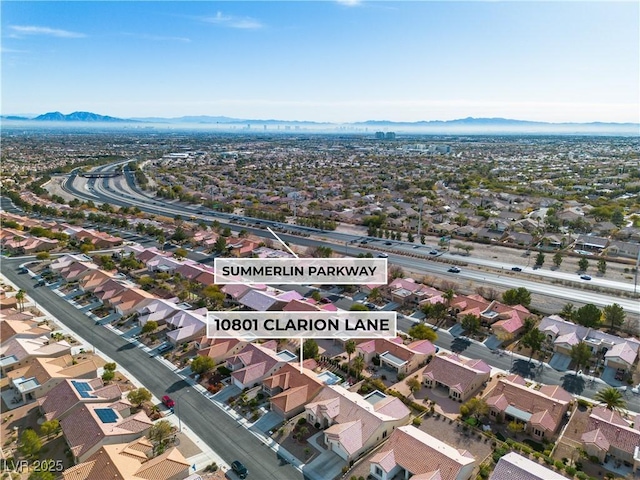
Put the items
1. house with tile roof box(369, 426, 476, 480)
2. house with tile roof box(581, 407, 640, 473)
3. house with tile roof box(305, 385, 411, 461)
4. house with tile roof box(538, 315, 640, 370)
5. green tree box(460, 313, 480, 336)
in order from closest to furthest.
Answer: house with tile roof box(369, 426, 476, 480), house with tile roof box(581, 407, 640, 473), house with tile roof box(305, 385, 411, 461), house with tile roof box(538, 315, 640, 370), green tree box(460, 313, 480, 336)

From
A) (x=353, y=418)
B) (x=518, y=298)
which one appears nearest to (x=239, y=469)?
(x=353, y=418)

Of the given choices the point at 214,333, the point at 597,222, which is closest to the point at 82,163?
the point at 214,333

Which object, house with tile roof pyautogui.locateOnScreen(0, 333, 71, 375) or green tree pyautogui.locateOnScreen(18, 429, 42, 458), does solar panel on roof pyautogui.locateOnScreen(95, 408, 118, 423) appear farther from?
house with tile roof pyautogui.locateOnScreen(0, 333, 71, 375)

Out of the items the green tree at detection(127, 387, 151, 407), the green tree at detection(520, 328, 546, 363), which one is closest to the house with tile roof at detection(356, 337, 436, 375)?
the green tree at detection(520, 328, 546, 363)

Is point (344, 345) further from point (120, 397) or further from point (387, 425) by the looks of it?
point (120, 397)

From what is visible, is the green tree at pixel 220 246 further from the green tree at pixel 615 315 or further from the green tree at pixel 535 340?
the green tree at pixel 615 315

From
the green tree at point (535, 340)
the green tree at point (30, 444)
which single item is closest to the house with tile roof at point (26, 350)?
the green tree at point (30, 444)
